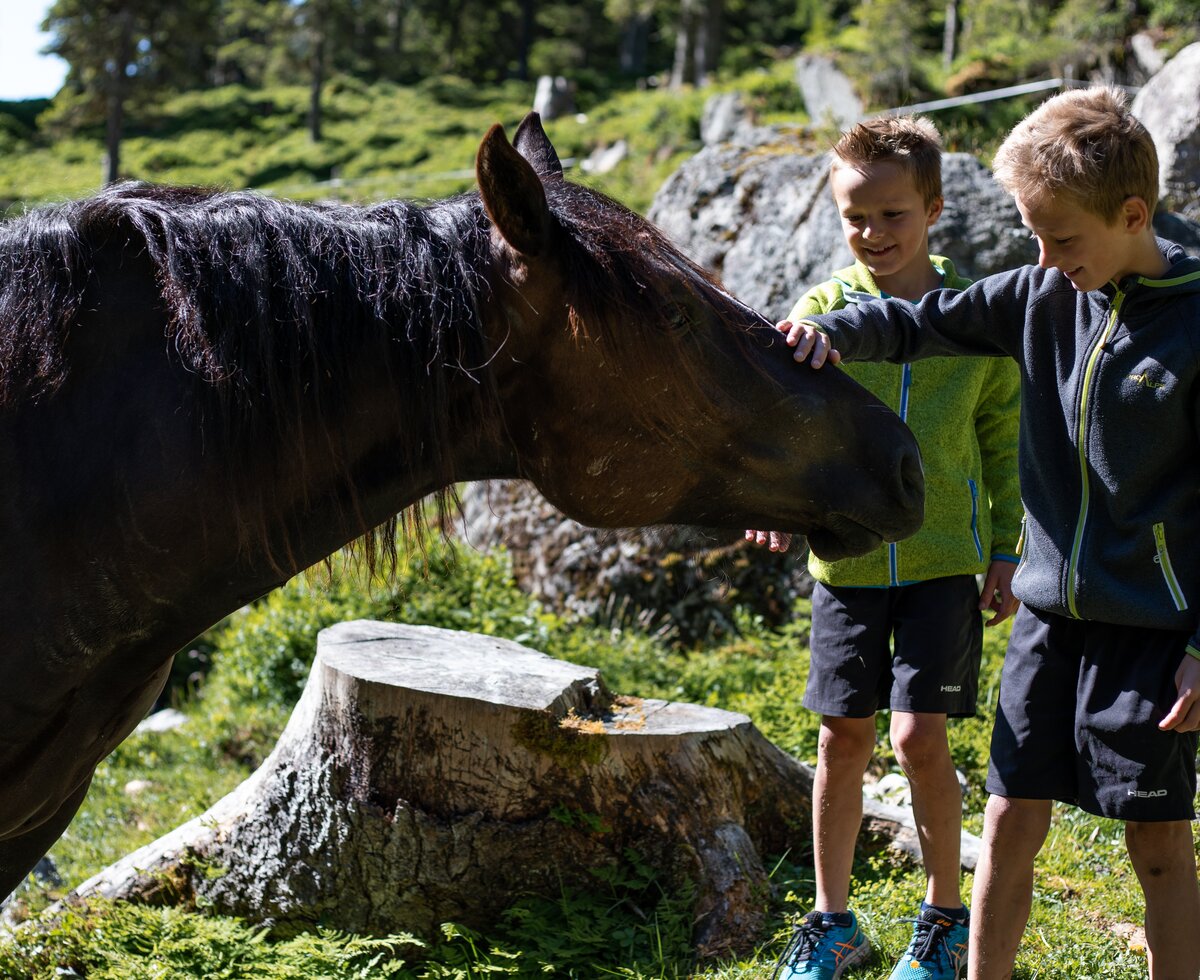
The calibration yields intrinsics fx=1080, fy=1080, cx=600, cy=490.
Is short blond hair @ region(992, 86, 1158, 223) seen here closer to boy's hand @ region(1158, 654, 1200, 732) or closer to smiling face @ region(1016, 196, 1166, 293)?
smiling face @ region(1016, 196, 1166, 293)

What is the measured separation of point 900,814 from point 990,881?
4.45ft

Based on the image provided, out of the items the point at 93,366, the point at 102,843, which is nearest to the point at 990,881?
the point at 93,366

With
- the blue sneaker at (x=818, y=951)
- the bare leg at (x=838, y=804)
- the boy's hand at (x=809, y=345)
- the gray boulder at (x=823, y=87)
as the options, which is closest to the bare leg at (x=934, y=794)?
the bare leg at (x=838, y=804)

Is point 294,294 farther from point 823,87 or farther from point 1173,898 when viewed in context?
point 823,87

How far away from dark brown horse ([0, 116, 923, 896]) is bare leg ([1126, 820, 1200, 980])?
90 centimetres

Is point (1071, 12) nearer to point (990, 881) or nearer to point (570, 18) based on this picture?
point (990, 881)

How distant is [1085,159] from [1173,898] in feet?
4.82

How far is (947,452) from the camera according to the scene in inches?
111

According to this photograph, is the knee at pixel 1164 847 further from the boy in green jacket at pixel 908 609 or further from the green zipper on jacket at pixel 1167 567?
the boy in green jacket at pixel 908 609

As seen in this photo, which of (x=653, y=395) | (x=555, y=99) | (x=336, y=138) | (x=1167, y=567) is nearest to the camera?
(x=653, y=395)

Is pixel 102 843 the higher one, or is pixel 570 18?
pixel 570 18

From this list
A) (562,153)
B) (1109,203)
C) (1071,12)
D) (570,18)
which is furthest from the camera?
(570,18)

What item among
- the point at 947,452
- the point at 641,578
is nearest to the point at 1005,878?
the point at 947,452

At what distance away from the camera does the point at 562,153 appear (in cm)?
2797
